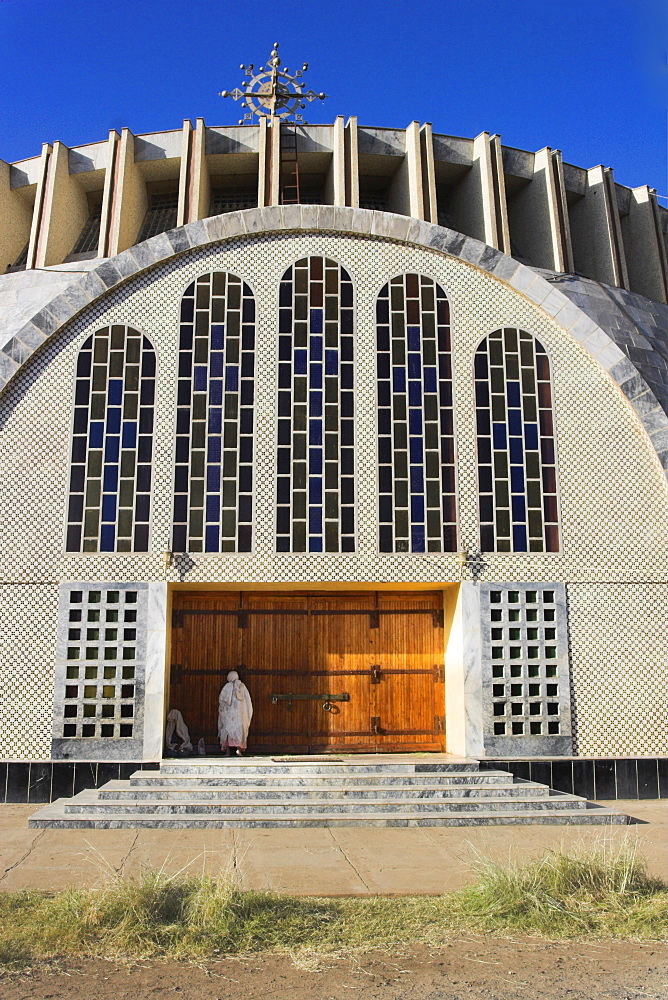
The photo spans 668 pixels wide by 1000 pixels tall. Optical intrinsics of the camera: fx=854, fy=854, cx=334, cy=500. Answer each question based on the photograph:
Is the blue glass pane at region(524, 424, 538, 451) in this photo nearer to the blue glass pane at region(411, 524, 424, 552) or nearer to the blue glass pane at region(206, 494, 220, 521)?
the blue glass pane at region(411, 524, 424, 552)

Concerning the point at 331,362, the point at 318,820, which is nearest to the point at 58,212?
the point at 331,362

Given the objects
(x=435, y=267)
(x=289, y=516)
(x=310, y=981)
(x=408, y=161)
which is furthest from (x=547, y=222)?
(x=310, y=981)

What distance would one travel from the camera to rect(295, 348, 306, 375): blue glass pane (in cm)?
1195

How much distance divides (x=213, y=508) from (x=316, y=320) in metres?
3.06

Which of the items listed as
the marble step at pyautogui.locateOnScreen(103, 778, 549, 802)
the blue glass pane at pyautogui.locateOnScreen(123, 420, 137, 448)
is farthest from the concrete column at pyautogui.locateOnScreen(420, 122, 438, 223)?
the marble step at pyautogui.locateOnScreen(103, 778, 549, 802)

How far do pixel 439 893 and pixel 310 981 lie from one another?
1.85 meters

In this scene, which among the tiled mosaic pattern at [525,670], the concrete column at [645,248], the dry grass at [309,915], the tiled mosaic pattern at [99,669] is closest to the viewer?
the dry grass at [309,915]

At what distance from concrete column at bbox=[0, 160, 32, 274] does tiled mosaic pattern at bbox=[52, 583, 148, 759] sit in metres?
10.0

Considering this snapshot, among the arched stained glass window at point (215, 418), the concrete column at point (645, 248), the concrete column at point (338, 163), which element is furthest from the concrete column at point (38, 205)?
the concrete column at point (645, 248)

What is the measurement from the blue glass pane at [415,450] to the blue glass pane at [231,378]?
2538 millimetres

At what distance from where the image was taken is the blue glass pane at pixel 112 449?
11.5 meters

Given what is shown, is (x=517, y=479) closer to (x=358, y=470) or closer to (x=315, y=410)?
(x=358, y=470)

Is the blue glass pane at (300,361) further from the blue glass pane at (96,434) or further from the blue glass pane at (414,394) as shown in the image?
the blue glass pane at (96,434)

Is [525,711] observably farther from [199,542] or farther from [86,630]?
[86,630]
